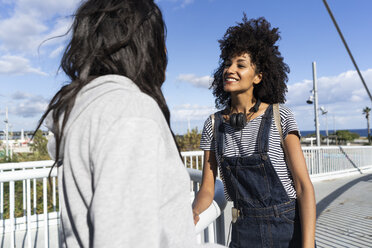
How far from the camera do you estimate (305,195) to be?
1.46 metres

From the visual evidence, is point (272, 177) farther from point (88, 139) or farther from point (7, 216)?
point (7, 216)

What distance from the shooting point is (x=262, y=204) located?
150cm

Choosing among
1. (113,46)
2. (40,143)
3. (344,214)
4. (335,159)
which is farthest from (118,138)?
(335,159)

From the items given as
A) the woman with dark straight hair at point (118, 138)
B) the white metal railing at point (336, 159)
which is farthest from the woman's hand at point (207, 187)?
the white metal railing at point (336, 159)

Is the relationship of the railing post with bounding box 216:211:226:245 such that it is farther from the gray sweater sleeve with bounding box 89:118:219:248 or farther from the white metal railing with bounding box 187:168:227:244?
the gray sweater sleeve with bounding box 89:118:219:248

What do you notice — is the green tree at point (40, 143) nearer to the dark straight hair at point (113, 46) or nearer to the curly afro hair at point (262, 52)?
the curly afro hair at point (262, 52)

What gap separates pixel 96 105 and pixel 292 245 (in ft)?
4.03

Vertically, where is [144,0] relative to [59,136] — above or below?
above

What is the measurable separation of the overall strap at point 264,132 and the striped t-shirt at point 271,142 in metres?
0.02

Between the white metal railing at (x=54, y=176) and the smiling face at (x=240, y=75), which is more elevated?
the smiling face at (x=240, y=75)

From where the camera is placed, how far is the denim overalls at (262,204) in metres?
1.47

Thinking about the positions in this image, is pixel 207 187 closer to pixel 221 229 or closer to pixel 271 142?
pixel 221 229

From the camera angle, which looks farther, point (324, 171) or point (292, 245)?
point (324, 171)

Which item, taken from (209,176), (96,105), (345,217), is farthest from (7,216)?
(345,217)
